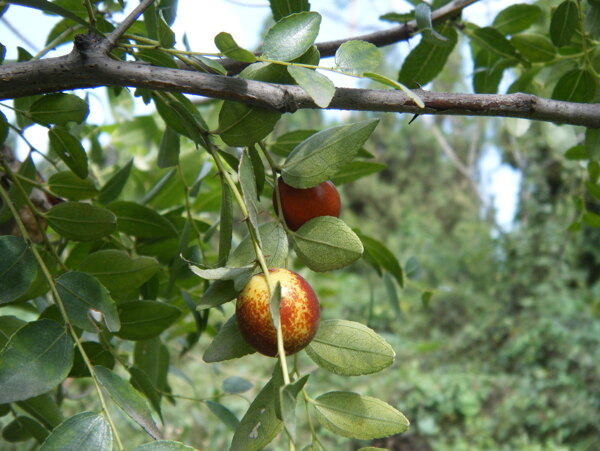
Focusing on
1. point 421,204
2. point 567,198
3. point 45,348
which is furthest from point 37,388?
point 421,204

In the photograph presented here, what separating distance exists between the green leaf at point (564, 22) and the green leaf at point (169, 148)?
0.39m

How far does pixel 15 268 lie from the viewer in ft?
1.40

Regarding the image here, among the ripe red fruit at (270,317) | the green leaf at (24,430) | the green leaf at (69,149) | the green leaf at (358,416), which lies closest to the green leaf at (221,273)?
the ripe red fruit at (270,317)

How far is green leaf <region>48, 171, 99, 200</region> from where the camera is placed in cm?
57

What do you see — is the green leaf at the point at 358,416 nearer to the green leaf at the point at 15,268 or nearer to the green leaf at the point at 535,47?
the green leaf at the point at 15,268

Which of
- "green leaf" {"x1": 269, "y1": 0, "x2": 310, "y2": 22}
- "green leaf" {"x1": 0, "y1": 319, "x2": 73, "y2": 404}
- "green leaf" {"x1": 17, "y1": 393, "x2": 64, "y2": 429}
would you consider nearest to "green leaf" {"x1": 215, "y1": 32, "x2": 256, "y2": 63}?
"green leaf" {"x1": 269, "y1": 0, "x2": 310, "y2": 22}

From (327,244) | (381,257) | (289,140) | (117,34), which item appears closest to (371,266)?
(381,257)

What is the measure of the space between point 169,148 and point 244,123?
0.57 feet

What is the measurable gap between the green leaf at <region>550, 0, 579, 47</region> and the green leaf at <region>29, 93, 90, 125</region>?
451 mm

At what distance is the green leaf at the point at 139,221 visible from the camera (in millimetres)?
585

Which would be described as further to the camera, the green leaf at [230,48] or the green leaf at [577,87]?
the green leaf at [577,87]

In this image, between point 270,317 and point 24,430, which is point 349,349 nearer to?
point 270,317

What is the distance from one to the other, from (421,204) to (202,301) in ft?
35.7

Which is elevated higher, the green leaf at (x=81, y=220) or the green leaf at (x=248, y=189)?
the green leaf at (x=248, y=189)
